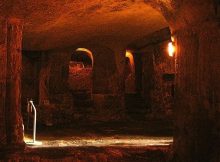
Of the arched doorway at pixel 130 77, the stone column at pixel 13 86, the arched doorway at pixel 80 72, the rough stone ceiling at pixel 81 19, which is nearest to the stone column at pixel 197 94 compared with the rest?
the rough stone ceiling at pixel 81 19

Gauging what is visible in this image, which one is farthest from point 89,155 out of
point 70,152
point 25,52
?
point 25,52

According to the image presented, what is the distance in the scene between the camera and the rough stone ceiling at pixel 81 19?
4.76 m

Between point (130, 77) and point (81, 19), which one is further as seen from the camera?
point (130, 77)

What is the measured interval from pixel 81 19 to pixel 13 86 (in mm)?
2017

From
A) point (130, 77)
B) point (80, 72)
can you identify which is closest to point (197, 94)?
point (130, 77)

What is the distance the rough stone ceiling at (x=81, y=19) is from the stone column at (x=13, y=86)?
0.27 meters

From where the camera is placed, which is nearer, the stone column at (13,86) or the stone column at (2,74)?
the stone column at (2,74)

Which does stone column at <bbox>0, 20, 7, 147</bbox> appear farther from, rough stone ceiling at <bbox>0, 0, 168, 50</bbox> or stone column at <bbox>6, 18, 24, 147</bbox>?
rough stone ceiling at <bbox>0, 0, 168, 50</bbox>

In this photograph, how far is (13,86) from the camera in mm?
4621

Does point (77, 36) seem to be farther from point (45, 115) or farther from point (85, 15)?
point (45, 115)

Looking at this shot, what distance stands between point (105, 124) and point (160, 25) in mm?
3970

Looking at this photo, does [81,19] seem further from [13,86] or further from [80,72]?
[80,72]

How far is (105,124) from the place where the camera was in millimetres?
10227

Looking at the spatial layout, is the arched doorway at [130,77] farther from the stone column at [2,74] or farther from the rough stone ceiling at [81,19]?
the stone column at [2,74]
